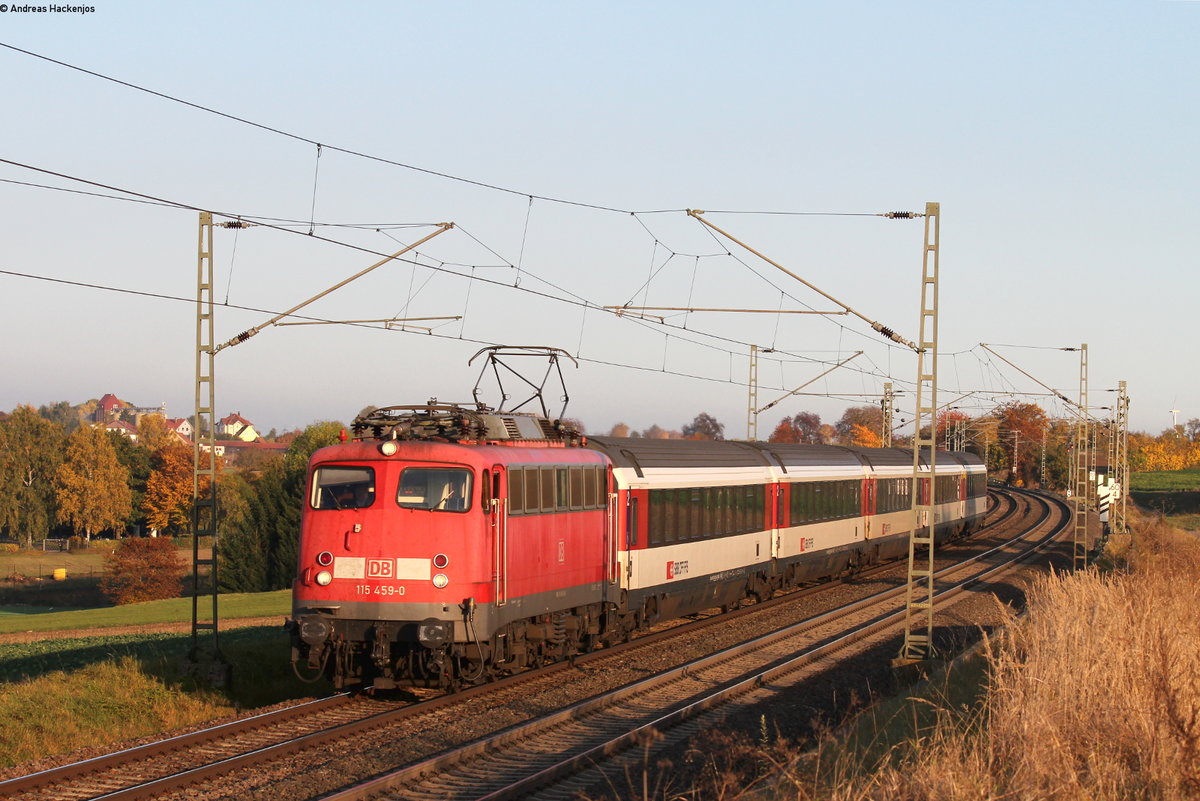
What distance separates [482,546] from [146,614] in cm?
4097

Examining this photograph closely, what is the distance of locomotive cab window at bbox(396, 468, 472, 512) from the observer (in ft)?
47.7

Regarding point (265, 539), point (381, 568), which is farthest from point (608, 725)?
point (265, 539)

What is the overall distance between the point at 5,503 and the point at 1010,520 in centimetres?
7565

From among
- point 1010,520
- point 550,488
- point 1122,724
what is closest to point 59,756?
point 550,488

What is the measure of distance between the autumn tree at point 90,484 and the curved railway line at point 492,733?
85.3 meters

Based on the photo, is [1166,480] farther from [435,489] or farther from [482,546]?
[435,489]

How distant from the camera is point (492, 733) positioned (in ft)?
43.1

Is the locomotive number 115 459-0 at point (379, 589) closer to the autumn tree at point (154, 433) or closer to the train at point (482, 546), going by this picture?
the train at point (482, 546)

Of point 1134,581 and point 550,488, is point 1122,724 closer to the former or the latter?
point 550,488

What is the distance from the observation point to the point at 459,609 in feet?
47.0

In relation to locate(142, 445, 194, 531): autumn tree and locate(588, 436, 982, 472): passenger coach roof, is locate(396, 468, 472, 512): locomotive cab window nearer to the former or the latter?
locate(588, 436, 982, 472): passenger coach roof

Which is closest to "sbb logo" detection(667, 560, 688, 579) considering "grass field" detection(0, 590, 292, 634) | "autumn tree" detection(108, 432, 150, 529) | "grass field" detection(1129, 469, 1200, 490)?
"grass field" detection(0, 590, 292, 634)

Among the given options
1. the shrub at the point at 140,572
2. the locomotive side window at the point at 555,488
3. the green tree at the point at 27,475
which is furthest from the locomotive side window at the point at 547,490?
the green tree at the point at 27,475

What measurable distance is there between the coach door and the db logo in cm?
126
